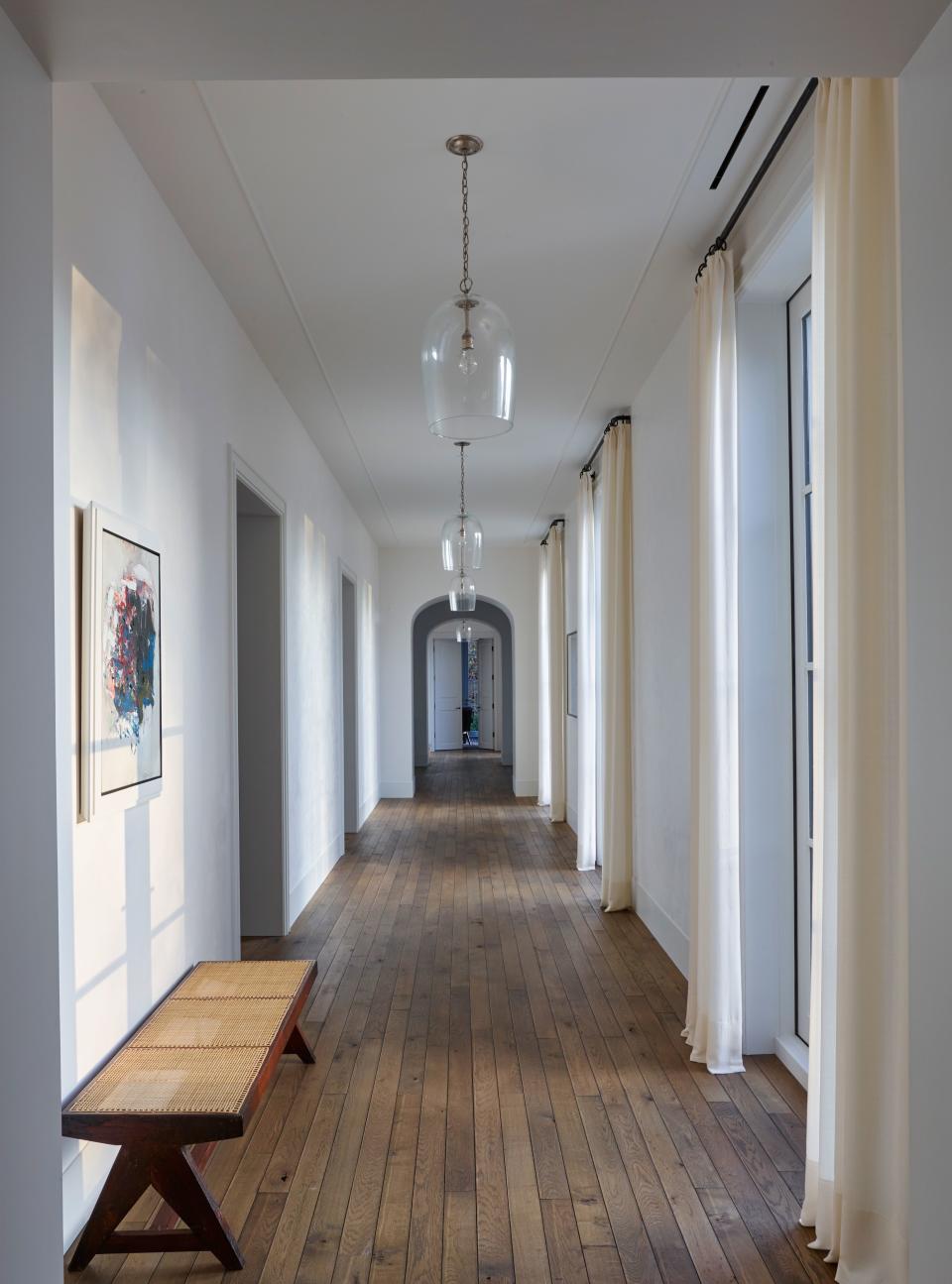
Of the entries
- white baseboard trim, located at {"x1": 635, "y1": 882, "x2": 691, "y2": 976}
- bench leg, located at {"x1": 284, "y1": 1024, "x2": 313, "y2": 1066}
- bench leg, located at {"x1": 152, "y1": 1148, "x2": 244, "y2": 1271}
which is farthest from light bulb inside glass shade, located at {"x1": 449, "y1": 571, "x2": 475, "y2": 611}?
bench leg, located at {"x1": 152, "y1": 1148, "x2": 244, "y2": 1271}

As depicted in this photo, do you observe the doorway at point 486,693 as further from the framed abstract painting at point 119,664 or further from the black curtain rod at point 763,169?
the framed abstract painting at point 119,664

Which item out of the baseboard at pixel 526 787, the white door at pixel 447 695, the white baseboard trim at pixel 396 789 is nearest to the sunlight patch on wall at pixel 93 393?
the white baseboard trim at pixel 396 789

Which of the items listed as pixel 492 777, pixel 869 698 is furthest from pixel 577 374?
pixel 492 777

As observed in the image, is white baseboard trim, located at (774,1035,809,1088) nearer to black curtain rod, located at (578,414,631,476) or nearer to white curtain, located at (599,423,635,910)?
white curtain, located at (599,423,635,910)

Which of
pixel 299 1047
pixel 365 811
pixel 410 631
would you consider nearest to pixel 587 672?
pixel 365 811

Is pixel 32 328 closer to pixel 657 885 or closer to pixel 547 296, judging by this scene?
pixel 547 296

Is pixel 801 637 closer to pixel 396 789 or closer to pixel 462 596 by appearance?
pixel 462 596

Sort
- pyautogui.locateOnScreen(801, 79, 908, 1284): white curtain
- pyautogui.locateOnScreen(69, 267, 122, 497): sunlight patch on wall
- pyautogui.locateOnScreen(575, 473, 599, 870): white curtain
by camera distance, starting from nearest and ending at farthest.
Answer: pyautogui.locateOnScreen(801, 79, 908, 1284): white curtain < pyautogui.locateOnScreen(69, 267, 122, 497): sunlight patch on wall < pyautogui.locateOnScreen(575, 473, 599, 870): white curtain

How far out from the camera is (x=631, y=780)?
6.21m

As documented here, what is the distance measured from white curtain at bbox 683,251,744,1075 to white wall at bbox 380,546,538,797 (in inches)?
351

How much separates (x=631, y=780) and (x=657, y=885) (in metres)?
0.92

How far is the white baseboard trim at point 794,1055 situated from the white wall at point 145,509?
222 centimetres

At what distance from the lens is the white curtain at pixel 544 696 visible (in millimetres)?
10992

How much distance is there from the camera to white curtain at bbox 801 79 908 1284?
85.4 inches
